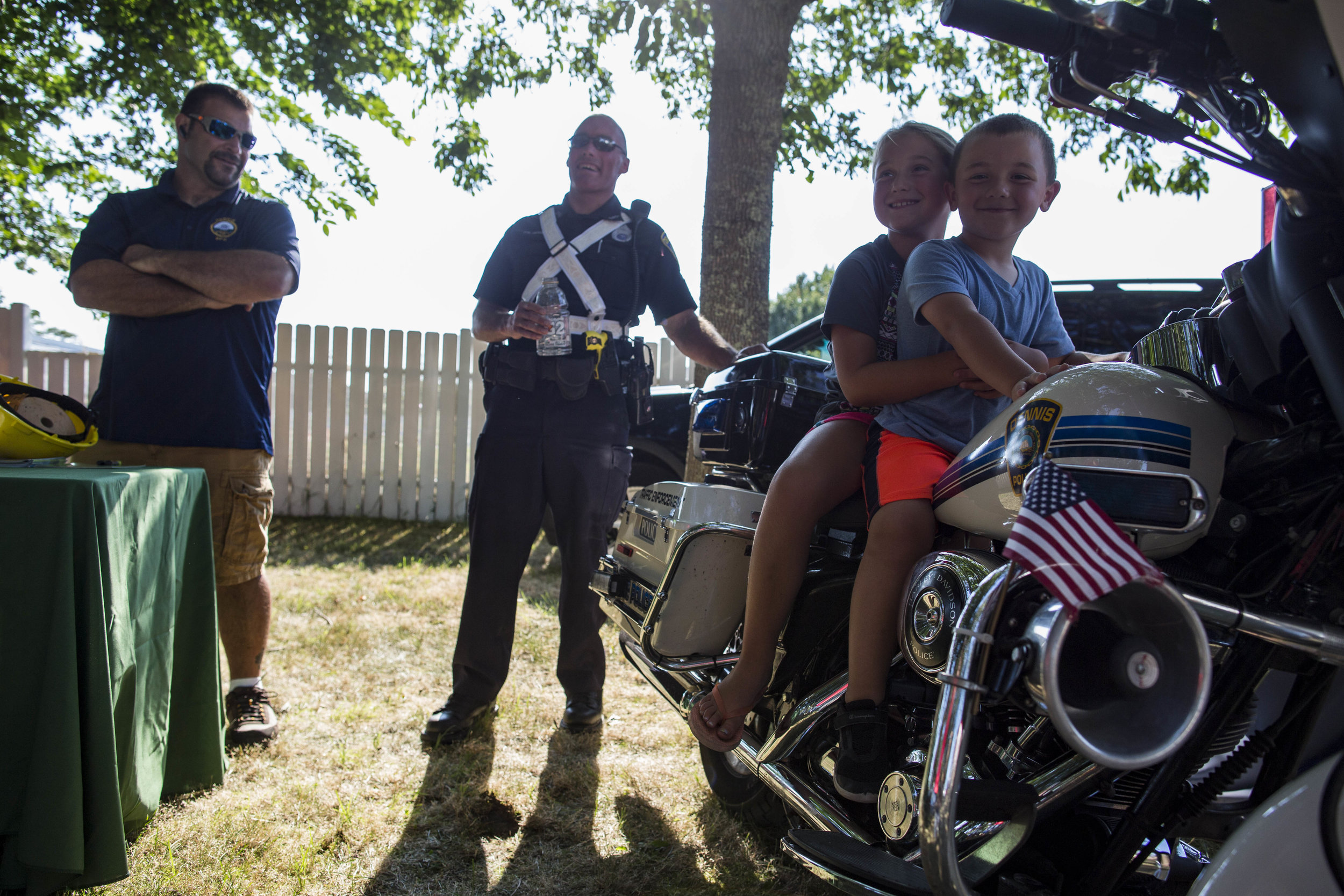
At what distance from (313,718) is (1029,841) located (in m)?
2.64

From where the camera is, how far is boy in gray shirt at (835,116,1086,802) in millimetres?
1566

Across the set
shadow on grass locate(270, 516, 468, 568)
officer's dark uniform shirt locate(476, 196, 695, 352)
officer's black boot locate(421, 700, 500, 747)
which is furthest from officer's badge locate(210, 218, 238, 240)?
shadow on grass locate(270, 516, 468, 568)

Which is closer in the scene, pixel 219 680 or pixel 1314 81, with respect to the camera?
pixel 1314 81

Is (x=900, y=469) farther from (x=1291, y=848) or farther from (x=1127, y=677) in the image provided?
(x=1291, y=848)

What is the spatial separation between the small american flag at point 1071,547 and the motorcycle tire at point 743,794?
4.92 feet

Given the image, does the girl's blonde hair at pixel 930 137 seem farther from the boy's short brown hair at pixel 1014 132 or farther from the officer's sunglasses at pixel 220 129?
the officer's sunglasses at pixel 220 129

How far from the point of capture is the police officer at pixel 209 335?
9.45 feet

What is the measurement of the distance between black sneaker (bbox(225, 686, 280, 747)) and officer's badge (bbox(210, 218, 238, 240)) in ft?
5.22

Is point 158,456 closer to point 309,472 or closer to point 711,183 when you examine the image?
point 711,183

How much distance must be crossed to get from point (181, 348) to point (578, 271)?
4.53 ft

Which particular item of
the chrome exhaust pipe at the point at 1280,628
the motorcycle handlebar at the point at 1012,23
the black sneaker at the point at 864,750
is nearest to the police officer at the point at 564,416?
the black sneaker at the point at 864,750

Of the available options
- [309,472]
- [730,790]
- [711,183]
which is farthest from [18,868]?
[309,472]

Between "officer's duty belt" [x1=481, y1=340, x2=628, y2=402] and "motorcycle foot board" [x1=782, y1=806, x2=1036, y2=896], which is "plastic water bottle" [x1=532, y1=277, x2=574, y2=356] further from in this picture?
"motorcycle foot board" [x1=782, y1=806, x2=1036, y2=896]

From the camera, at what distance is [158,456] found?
9.57ft
